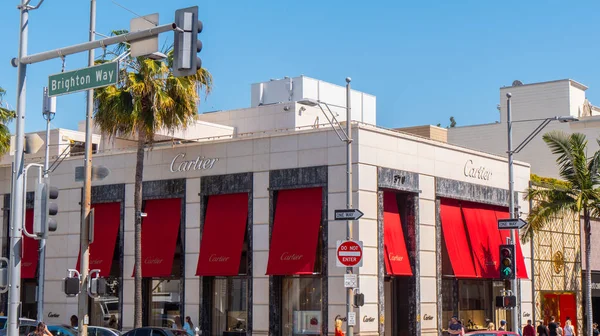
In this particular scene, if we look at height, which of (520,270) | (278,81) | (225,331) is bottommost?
(225,331)

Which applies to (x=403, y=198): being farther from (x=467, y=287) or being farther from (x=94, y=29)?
(x=94, y=29)

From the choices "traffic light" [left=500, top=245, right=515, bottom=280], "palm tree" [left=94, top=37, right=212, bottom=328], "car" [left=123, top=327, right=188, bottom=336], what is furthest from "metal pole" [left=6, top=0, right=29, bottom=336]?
"traffic light" [left=500, top=245, right=515, bottom=280]

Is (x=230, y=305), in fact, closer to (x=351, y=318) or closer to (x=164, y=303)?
(x=164, y=303)

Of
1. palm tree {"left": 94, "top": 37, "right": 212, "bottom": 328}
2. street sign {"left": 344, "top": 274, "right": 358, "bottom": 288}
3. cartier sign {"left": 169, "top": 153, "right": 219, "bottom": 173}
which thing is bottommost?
street sign {"left": 344, "top": 274, "right": 358, "bottom": 288}

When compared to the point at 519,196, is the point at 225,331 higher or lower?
lower

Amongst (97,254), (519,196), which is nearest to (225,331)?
(97,254)

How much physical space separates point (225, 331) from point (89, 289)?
1265 cm

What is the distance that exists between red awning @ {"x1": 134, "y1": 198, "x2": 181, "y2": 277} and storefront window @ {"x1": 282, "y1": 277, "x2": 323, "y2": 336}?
5496 millimetres

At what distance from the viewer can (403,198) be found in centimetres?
3694

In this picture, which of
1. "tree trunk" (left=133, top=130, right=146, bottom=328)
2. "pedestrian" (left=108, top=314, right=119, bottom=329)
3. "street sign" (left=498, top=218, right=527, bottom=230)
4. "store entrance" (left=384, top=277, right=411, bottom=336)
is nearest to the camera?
"street sign" (left=498, top=218, right=527, bottom=230)

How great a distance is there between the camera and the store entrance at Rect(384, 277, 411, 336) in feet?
119

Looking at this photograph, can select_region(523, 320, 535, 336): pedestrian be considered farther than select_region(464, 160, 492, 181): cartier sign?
No

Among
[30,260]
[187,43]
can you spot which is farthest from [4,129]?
[187,43]

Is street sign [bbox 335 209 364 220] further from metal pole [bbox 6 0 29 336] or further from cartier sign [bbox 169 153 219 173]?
metal pole [bbox 6 0 29 336]
